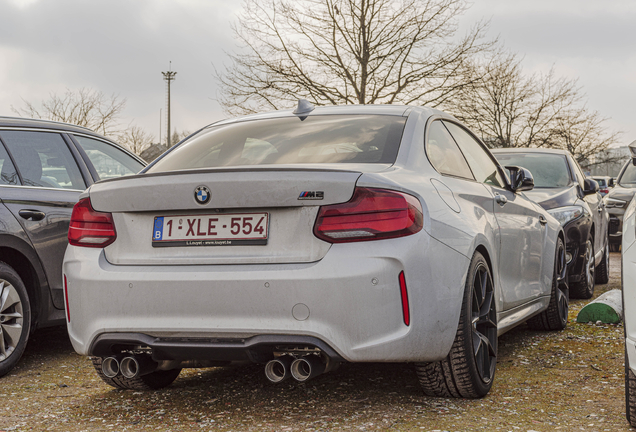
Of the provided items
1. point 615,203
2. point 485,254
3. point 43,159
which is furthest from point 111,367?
point 615,203

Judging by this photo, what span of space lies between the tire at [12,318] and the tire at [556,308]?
3837 millimetres

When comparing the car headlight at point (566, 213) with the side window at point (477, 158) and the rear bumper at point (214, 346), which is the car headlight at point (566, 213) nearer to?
the side window at point (477, 158)

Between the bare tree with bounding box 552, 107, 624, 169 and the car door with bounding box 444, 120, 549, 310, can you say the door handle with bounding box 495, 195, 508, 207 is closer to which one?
the car door with bounding box 444, 120, 549, 310

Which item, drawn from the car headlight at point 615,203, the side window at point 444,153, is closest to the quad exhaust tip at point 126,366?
the side window at point 444,153

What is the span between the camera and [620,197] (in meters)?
12.9

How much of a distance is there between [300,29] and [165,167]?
21.6m

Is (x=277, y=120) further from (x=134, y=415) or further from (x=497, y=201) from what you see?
(x=134, y=415)

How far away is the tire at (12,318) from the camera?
4504 mm

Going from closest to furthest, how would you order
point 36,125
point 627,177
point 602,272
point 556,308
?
point 36,125
point 556,308
point 602,272
point 627,177

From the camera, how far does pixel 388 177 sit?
3.12 metres

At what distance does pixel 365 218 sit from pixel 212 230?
0.68 meters

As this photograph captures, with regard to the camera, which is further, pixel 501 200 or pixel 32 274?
pixel 32 274

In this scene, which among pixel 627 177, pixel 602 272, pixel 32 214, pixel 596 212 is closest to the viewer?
pixel 32 214

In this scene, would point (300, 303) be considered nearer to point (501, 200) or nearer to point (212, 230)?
point (212, 230)
